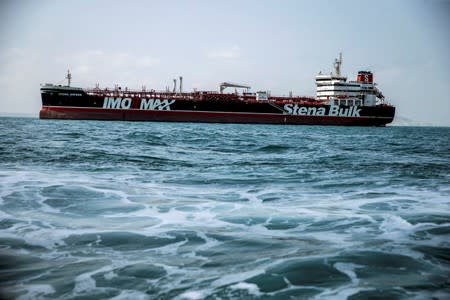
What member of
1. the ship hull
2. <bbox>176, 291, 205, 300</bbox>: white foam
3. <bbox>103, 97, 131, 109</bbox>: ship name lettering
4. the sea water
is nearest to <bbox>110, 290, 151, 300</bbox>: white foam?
the sea water

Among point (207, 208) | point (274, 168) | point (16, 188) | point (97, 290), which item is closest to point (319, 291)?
point (97, 290)

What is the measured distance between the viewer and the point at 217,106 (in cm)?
5100

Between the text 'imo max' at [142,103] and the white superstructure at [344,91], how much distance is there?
74.6ft

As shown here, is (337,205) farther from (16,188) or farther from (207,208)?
(16,188)

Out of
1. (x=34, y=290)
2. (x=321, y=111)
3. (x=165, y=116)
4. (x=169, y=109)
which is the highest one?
(x=321, y=111)

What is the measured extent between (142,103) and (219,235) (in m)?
46.2

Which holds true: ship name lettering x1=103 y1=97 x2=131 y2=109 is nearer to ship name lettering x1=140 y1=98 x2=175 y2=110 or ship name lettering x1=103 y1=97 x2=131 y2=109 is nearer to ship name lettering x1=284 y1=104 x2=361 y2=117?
ship name lettering x1=140 y1=98 x2=175 y2=110

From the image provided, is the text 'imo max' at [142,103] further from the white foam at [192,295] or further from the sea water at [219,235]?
the white foam at [192,295]

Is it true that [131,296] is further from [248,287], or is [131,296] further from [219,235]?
[219,235]

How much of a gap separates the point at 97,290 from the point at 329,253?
232 centimetres

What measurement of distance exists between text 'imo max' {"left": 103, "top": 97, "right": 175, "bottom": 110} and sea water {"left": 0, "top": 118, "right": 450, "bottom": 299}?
4031 centimetres

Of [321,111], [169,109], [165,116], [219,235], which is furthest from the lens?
[321,111]

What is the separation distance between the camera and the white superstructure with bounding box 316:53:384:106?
5959cm

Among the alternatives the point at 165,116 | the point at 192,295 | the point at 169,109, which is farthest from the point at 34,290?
the point at 165,116
